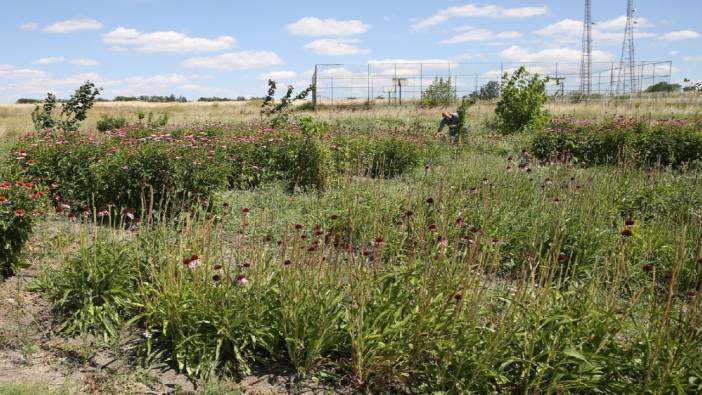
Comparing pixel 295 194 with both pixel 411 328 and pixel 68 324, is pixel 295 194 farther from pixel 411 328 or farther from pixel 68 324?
pixel 411 328

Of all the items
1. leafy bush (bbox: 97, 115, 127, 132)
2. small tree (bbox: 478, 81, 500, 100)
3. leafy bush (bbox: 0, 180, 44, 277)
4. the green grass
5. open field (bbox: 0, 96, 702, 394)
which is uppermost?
small tree (bbox: 478, 81, 500, 100)

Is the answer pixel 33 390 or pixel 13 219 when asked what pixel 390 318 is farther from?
pixel 13 219

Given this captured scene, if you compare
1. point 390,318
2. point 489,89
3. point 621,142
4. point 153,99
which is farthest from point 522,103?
point 153,99

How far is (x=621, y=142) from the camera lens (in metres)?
11.2

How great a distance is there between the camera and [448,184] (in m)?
6.73

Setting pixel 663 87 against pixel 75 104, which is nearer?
pixel 75 104

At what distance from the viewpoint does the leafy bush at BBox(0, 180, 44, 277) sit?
4.06 metres

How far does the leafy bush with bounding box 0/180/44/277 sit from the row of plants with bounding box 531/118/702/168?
8385mm

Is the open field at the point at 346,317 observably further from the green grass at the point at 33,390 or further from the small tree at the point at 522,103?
the small tree at the point at 522,103

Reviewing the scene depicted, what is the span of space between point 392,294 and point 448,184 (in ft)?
12.1

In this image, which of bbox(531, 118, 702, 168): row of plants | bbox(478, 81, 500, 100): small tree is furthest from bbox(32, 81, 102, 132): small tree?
bbox(478, 81, 500, 100): small tree

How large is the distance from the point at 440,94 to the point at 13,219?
28.7m

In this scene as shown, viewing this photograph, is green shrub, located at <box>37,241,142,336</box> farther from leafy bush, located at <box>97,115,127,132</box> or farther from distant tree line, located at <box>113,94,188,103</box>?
distant tree line, located at <box>113,94,188,103</box>

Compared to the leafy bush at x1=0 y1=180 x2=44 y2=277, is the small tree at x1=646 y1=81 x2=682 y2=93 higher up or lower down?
higher up
